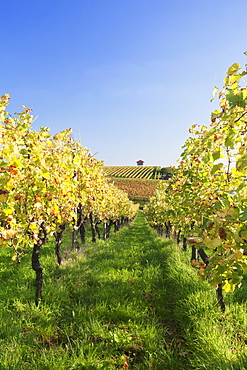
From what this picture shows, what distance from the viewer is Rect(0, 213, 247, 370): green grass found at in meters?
3.61

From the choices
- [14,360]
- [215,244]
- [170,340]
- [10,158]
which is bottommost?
[170,340]

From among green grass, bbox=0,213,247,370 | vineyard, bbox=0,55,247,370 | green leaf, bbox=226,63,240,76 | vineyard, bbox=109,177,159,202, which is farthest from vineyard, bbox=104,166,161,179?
green leaf, bbox=226,63,240,76

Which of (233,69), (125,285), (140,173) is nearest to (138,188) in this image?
(140,173)

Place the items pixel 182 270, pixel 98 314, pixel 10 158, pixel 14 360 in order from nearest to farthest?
pixel 10 158 → pixel 14 360 → pixel 98 314 → pixel 182 270

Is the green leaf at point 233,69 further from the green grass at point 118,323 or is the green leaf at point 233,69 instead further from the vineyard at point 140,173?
the vineyard at point 140,173

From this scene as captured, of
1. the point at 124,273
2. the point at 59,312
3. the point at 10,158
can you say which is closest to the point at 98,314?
the point at 59,312

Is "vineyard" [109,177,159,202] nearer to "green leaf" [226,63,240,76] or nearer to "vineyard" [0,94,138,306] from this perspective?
"vineyard" [0,94,138,306]

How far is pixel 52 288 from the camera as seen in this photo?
593cm

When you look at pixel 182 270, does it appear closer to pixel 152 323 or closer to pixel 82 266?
pixel 152 323

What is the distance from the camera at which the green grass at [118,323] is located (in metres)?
3.61

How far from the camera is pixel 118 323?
184 inches

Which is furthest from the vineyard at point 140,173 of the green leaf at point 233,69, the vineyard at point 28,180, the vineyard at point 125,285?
the green leaf at point 233,69

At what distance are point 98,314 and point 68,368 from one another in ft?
→ 4.99

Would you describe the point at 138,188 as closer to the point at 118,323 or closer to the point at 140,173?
the point at 140,173
